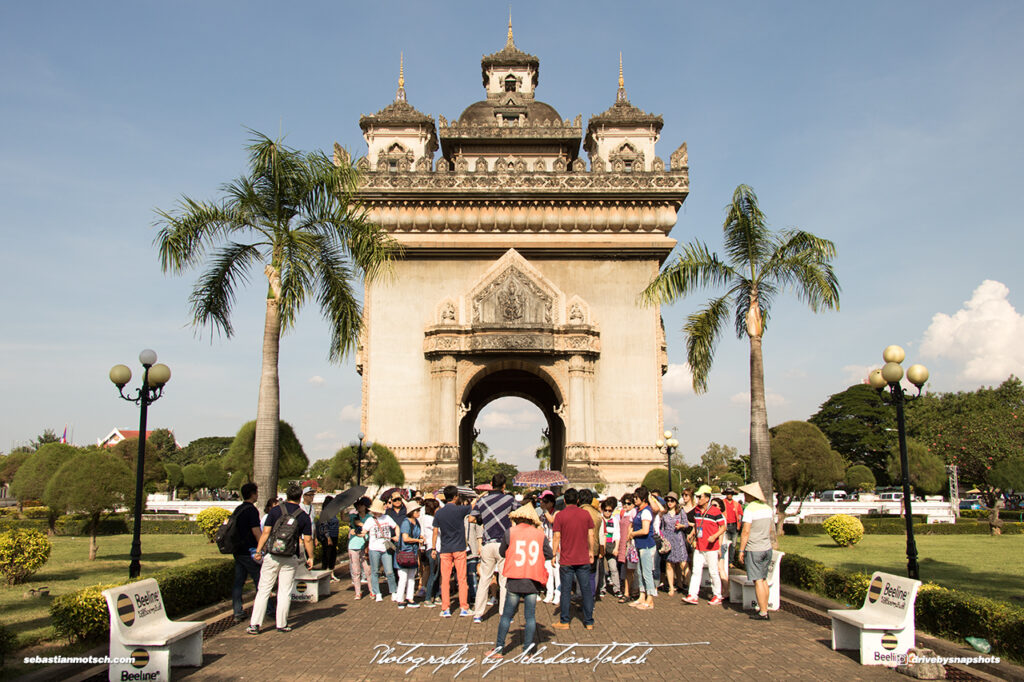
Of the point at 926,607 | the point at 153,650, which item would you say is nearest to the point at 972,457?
the point at 926,607

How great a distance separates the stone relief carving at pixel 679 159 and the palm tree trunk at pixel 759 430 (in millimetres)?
14659

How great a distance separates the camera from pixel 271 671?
7.95m

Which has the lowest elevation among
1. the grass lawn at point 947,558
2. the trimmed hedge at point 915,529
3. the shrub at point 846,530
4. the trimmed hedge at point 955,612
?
the trimmed hedge at point 915,529

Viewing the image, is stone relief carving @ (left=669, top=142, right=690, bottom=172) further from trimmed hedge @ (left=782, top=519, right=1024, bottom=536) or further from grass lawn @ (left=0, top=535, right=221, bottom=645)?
grass lawn @ (left=0, top=535, right=221, bottom=645)

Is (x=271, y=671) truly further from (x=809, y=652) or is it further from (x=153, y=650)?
(x=809, y=652)

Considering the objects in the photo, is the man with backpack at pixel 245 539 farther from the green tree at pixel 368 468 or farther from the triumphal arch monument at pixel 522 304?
the triumphal arch monument at pixel 522 304

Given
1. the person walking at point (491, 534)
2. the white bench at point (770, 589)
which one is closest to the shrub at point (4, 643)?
the person walking at point (491, 534)

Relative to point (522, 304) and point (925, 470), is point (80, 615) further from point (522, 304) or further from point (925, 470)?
point (925, 470)

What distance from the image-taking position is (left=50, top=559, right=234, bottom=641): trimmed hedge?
8508 millimetres

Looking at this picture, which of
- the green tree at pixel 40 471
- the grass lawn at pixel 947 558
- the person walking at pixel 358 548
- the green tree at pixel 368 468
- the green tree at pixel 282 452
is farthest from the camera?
the green tree at pixel 368 468

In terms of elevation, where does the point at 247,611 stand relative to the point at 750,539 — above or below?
below

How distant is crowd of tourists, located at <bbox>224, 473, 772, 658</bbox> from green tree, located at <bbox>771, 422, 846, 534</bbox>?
44.1 feet

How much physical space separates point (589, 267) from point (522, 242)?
109 inches

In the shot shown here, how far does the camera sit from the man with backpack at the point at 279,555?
9617 millimetres
